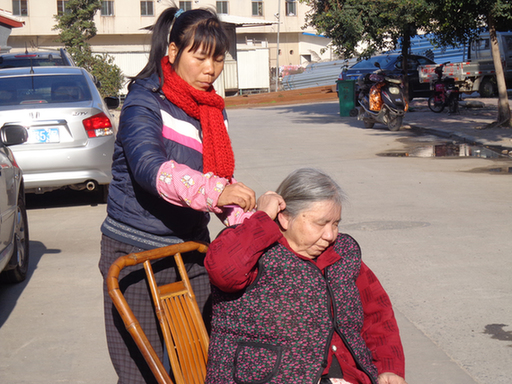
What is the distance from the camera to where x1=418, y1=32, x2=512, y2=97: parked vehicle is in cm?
2247

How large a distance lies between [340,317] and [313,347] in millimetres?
162

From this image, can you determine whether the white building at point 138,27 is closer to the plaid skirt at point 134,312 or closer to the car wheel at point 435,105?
the car wheel at point 435,105

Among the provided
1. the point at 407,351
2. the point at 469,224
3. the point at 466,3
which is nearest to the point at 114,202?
the point at 407,351

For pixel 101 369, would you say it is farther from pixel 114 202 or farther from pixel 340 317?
pixel 340 317

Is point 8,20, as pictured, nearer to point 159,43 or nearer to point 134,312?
point 159,43

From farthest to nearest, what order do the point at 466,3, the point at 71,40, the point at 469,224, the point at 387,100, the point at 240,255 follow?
1. the point at 71,40
2. the point at 387,100
3. the point at 466,3
4. the point at 469,224
5. the point at 240,255

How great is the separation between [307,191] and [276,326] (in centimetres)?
50

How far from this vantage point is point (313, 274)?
2.32 m

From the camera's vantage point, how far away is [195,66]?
239 cm

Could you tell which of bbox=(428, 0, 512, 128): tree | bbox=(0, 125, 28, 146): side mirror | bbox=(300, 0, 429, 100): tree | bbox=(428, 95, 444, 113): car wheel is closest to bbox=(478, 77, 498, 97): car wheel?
bbox=(428, 95, 444, 113): car wheel

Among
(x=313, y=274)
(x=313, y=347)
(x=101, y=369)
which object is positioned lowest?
(x=101, y=369)

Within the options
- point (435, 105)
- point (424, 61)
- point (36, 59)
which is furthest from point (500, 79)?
point (424, 61)

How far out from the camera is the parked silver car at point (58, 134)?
7.65 metres

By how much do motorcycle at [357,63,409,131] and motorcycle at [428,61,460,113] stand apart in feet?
11.3
